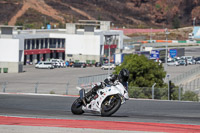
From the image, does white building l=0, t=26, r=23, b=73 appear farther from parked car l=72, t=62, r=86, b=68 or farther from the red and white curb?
the red and white curb

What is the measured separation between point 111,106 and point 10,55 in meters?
63.1

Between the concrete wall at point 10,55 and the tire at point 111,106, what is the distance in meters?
61.3

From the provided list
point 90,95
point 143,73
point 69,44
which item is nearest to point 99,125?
point 90,95

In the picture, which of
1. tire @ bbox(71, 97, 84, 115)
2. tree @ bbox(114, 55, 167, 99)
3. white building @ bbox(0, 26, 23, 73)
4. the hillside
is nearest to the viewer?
tire @ bbox(71, 97, 84, 115)

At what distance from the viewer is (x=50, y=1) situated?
180m

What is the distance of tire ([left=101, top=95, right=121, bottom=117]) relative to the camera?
14.6m

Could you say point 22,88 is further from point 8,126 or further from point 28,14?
point 28,14

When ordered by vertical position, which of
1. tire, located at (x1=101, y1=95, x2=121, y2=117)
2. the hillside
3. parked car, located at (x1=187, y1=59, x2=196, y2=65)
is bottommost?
tire, located at (x1=101, y1=95, x2=121, y2=117)

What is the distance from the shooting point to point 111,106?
48.7ft

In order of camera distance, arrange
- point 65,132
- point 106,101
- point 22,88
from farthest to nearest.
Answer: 1. point 22,88
2. point 106,101
3. point 65,132

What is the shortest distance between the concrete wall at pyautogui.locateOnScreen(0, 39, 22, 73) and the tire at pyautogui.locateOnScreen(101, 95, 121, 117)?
201 feet

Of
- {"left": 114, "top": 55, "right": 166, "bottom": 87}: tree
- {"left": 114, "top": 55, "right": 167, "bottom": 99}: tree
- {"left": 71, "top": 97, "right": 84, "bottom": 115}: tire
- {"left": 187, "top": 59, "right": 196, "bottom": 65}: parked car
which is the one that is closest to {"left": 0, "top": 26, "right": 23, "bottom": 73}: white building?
{"left": 114, "top": 55, "right": 167, "bottom": 99}: tree

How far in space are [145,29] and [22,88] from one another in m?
132

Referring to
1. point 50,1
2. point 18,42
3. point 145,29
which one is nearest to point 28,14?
point 50,1
